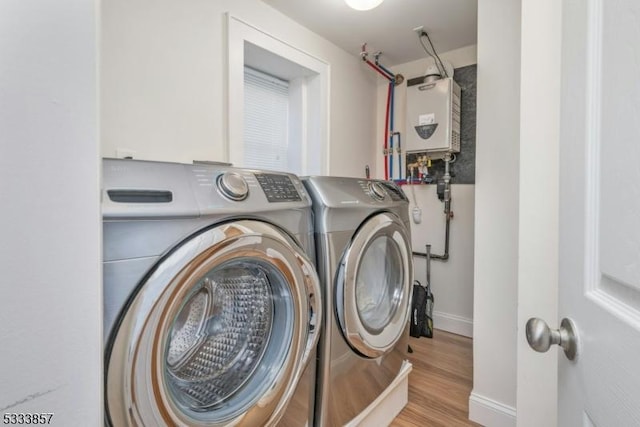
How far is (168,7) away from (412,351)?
8.51ft

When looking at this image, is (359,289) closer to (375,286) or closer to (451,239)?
(375,286)

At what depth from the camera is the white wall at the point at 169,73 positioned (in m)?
1.33

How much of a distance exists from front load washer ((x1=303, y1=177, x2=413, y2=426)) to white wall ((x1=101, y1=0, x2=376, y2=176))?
2.66 ft

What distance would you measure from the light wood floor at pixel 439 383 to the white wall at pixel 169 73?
1757 millimetres

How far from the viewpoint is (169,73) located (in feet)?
4.94

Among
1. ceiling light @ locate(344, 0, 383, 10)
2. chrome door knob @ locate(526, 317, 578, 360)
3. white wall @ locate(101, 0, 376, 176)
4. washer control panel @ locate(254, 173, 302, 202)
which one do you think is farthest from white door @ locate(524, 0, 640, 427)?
white wall @ locate(101, 0, 376, 176)

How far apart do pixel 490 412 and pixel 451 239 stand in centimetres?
134

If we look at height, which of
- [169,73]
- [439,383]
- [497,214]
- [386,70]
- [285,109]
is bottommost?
[439,383]

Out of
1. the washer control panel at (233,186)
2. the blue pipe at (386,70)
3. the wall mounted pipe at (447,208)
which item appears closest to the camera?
the washer control panel at (233,186)

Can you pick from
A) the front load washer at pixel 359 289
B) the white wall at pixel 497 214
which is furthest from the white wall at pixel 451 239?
the front load washer at pixel 359 289

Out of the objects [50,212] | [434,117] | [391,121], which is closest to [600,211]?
[50,212]

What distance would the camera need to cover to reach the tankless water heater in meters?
2.21

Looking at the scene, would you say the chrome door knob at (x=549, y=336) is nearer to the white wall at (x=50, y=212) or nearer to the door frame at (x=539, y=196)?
the door frame at (x=539, y=196)

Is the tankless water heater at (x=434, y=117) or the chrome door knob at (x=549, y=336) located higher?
the tankless water heater at (x=434, y=117)
